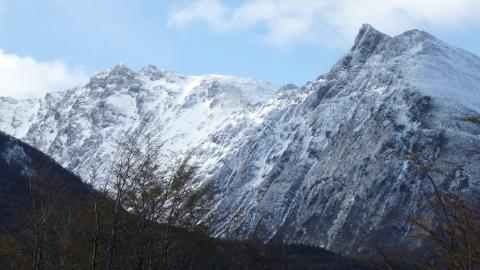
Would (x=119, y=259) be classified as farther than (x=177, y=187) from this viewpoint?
Yes

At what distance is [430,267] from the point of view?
12.6m

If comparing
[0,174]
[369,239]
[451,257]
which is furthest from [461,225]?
[0,174]

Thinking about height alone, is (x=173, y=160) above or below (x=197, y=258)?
above

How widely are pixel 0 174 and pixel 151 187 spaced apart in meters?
132

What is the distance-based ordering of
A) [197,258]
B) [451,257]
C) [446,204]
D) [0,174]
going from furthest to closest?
[0,174], [197,258], [446,204], [451,257]

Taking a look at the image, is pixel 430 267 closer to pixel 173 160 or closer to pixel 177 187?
pixel 177 187

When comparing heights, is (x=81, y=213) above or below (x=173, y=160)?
below

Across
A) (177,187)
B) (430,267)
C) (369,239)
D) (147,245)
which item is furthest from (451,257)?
(147,245)

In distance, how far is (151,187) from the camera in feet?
80.4

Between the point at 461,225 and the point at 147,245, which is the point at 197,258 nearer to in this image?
the point at 147,245

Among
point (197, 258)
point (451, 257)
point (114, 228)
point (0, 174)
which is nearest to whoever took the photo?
point (451, 257)

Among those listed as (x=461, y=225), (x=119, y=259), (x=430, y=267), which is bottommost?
(x=119, y=259)

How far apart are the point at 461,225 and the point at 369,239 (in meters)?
1.83

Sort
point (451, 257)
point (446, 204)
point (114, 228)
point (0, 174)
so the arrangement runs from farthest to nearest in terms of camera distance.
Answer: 1. point (0, 174)
2. point (114, 228)
3. point (446, 204)
4. point (451, 257)
